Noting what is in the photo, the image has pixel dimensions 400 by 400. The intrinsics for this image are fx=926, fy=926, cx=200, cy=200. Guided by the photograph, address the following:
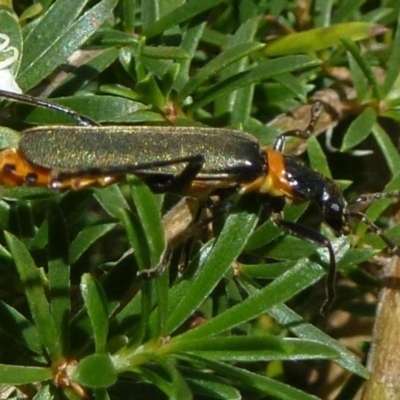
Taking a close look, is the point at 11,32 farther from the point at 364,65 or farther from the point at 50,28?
the point at 364,65

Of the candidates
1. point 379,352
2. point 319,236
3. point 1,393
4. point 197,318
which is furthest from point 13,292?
point 379,352

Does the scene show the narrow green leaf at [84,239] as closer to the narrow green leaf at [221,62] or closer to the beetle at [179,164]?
the beetle at [179,164]

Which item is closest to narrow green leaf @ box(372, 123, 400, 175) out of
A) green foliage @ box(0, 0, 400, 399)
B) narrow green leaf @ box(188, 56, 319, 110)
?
green foliage @ box(0, 0, 400, 399)

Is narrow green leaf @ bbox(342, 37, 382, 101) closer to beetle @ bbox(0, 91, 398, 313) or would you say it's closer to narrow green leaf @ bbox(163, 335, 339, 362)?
beetle @ bbox(0, 91, 398, 313)

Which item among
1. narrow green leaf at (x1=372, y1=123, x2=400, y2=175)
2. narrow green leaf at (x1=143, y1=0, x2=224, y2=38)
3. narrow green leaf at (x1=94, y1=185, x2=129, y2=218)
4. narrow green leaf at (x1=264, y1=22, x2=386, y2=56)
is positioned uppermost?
narrow green leaf at (x1=143, y1=0, x2=224, y2=38)

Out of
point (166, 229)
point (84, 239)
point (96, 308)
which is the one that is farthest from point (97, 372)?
point (166, 229)

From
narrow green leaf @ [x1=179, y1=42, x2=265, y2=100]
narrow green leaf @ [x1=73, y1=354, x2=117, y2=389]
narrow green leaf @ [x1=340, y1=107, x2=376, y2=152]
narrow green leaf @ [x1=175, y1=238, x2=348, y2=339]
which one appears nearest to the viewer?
narrow green leaf @ [x1=73, y1=354, x2=117, y2=389]

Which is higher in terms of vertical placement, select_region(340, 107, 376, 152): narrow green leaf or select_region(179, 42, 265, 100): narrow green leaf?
select_region(179, 42, 265, 100): narrow green leaf
